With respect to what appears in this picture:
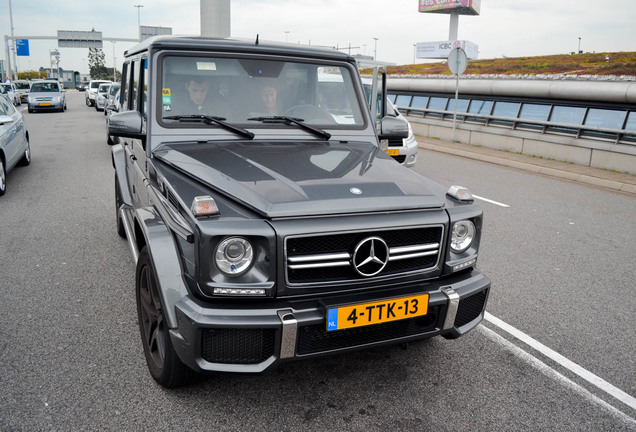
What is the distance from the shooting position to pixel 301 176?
308 centimetres

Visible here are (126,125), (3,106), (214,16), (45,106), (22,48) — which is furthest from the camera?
(22,48)

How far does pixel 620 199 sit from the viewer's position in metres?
9.80

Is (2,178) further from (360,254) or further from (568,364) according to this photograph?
(568,364)

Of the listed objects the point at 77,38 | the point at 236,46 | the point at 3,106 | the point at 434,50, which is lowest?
the point at 3,106

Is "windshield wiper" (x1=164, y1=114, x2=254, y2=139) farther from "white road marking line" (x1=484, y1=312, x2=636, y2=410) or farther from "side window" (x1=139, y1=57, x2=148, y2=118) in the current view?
"white road marking line" (x1=484, y1=312, x2=636, y2=410)

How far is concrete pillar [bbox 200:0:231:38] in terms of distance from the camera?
2769 centimetres

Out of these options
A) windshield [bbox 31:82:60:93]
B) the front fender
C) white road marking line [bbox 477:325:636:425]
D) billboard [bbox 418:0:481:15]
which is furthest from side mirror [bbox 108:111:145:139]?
billboard [bbox 418:0:481:15]

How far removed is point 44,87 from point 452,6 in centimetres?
5111

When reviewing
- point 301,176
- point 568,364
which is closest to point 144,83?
point 301,176

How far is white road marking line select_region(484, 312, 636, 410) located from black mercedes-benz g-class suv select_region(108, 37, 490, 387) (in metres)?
0.93

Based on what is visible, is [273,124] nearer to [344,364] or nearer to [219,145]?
[219,145]

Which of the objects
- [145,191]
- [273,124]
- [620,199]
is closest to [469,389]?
[273,124]

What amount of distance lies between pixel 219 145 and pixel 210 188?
74cm

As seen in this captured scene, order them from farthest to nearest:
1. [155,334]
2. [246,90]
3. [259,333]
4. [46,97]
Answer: [46,97] < [246,90] < [155,334] < [259,333]
